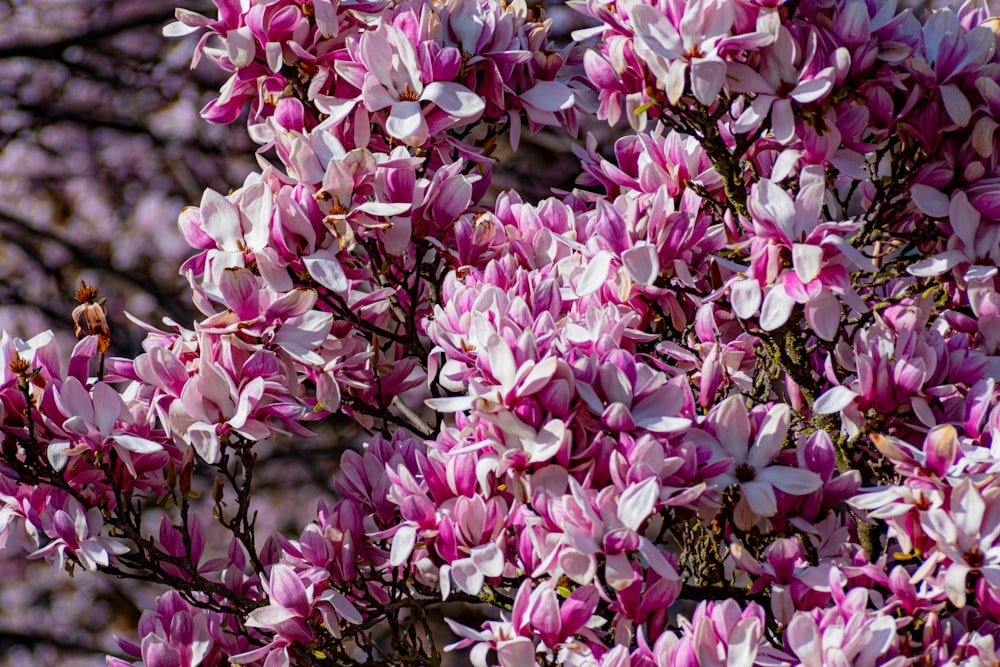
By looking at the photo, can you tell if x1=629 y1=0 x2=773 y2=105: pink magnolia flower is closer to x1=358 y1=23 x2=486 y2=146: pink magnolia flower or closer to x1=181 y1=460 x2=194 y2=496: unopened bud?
x1=358 y1=23 x2=486 y2=146: pink magnolia flower

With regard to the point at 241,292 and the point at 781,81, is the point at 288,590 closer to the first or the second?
the point at 241,292

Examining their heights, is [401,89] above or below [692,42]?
below

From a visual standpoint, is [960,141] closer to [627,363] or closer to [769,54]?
[769,54]

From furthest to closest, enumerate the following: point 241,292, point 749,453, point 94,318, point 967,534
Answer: point 94,318, point 241,292, point 749,453, point 967,534

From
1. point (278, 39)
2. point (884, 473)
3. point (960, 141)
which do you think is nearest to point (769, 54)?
point (960, 141)

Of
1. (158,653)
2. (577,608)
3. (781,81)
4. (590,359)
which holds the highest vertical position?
(781,81)

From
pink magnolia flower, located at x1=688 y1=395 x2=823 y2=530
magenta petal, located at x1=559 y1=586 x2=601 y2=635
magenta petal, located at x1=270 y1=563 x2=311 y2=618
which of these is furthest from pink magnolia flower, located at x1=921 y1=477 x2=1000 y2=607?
magenta petal, located at x1=270 y1=563 x2=311 y2=618

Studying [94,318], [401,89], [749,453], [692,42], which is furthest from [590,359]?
[94,318]

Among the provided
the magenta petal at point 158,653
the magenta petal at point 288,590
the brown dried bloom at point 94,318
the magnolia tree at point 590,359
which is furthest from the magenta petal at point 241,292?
the magenta petal at point 158,653
